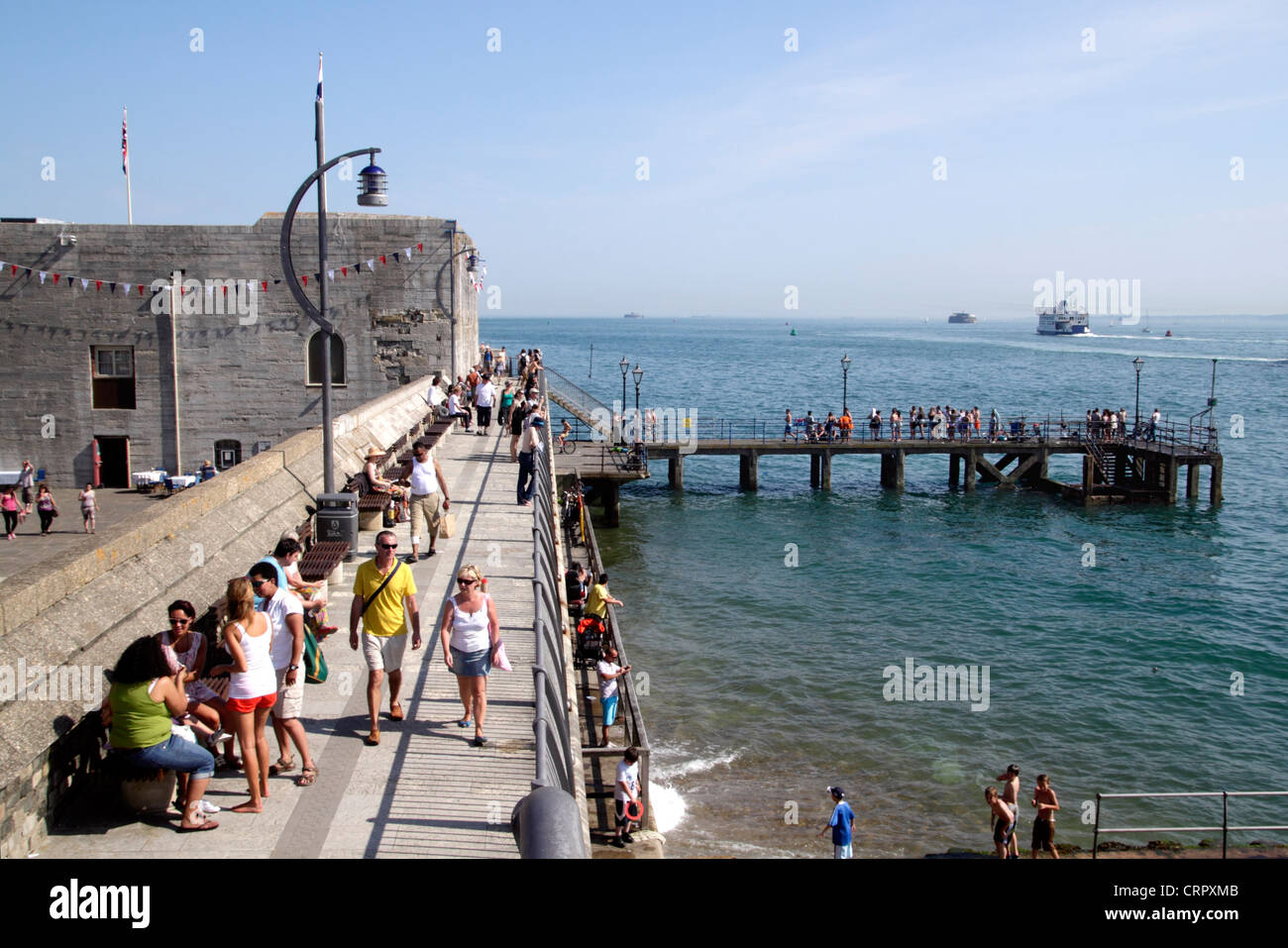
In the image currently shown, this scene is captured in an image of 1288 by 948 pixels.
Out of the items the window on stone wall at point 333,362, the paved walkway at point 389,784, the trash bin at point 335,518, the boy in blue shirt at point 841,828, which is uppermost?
the window on stone wall at point 333,362

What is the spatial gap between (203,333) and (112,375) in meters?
2.51

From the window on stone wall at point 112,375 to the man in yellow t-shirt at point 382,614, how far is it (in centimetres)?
2276

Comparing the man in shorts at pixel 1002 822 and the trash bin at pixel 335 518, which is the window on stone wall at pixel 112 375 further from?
the man in shorts at pixel 1002 822

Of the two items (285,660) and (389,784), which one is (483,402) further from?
(389,784)

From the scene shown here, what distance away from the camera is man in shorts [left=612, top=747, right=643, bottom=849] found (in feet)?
41.7

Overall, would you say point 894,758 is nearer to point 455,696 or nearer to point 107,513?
point 455,696

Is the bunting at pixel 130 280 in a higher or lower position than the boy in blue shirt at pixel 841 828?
higher

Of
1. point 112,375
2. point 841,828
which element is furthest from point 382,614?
point 112,375

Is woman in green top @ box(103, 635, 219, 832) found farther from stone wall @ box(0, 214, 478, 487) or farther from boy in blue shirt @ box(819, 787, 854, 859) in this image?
stone wall @ box(0, 214, 478, 487)

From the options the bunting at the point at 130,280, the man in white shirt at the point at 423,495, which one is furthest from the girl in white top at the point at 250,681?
the bunting at the point at 130,280

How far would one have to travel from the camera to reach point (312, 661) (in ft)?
26.0

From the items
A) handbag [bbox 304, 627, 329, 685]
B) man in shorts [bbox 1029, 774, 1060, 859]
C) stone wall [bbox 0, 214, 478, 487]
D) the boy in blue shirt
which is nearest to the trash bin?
handbag [bbox 304, 627, 329, 685]

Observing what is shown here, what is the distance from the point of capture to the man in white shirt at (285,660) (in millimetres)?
6746

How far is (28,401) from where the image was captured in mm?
27031
